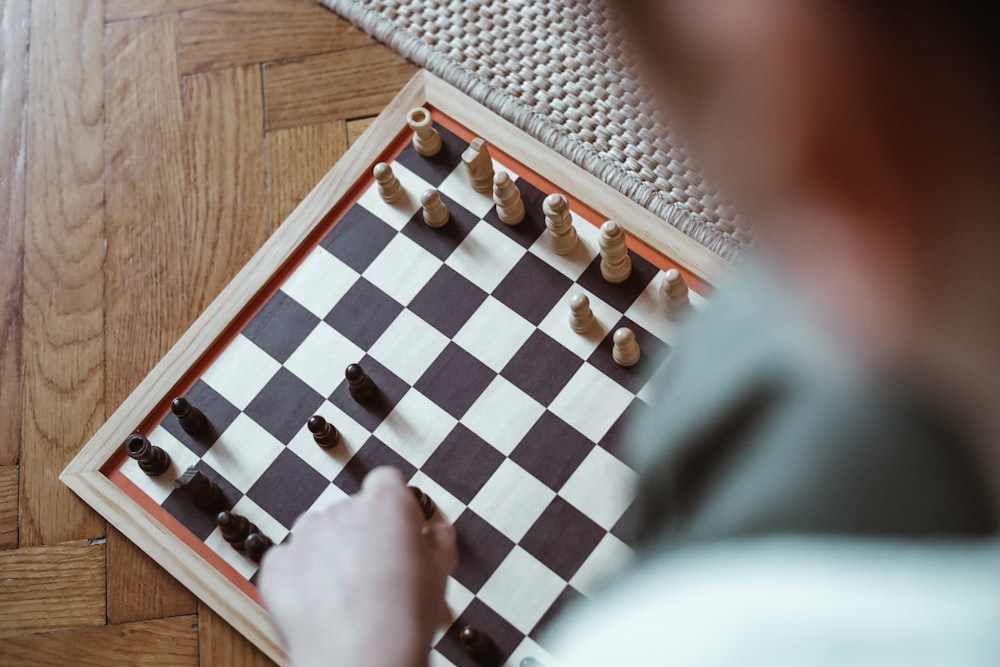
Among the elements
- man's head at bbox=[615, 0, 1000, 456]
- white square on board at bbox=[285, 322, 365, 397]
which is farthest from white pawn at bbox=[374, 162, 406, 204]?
man's head at bbox=[615, 0, 1000, 456]

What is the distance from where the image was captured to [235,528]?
128cm

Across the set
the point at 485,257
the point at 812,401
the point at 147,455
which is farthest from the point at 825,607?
the point at 147,455

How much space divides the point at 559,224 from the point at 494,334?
173 mm

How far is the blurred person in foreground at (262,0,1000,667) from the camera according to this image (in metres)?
0.42

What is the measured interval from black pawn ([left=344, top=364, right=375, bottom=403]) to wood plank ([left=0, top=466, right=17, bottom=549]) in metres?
0.52

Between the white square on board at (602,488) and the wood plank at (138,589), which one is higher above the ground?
the white square on board at (602,488)

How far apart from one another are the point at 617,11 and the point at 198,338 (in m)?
1.10

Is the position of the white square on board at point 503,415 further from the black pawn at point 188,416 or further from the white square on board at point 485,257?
the black pawn at point 188,416

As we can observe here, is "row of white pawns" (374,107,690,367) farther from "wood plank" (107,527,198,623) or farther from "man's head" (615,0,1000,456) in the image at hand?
"man's head" (615,0,1000,456)

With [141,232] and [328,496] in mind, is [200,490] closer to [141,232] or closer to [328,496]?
[328,496]

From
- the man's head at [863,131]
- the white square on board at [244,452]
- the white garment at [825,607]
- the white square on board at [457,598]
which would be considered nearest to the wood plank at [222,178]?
the white square on board at [244,452]

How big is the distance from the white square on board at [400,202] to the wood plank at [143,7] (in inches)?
17.8

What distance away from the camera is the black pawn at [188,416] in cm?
133

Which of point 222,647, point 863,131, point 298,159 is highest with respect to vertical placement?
point 863,131
